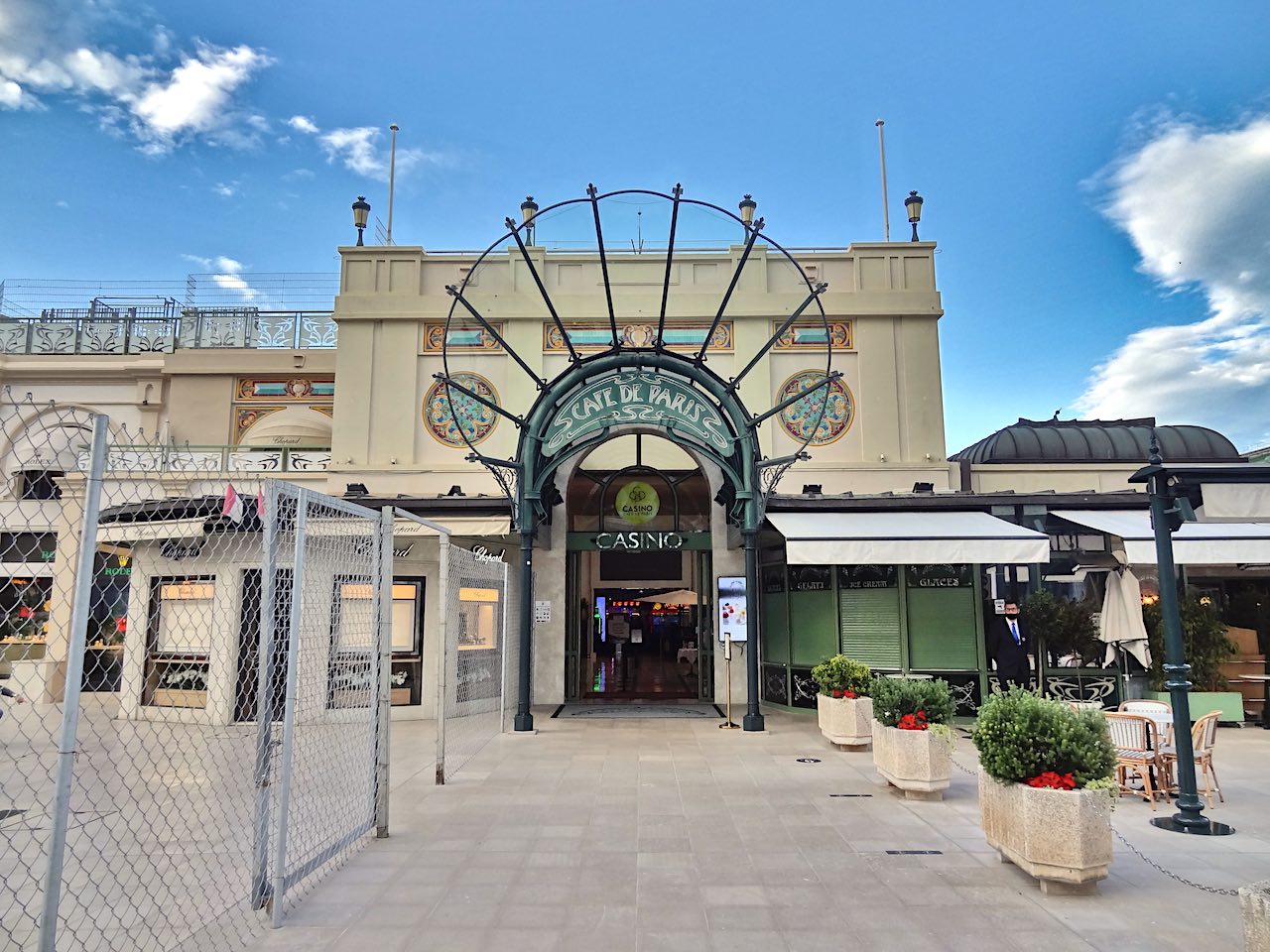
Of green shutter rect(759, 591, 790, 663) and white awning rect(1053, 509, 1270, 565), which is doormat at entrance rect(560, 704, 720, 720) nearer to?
green shutter rect(759, 591, 790, 663)

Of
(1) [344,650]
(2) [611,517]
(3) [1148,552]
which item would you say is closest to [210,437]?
(2) [611,517]

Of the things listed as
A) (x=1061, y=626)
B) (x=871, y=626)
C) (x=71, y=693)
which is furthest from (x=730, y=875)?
(x=1061, y=626)

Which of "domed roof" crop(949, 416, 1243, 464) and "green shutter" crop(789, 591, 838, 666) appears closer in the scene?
"green shutter" crop(789, 591, 838, 666)

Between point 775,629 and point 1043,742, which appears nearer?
point 1043,742

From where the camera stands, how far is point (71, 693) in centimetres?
315

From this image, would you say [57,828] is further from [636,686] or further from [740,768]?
[636,686]

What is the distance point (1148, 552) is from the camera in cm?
1096

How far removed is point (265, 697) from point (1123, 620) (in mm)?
11237

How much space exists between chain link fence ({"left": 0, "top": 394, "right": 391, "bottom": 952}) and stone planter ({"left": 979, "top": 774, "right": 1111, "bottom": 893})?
454 centimetres

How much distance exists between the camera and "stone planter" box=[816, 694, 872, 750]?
32.6 ft

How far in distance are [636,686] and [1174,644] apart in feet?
40.6

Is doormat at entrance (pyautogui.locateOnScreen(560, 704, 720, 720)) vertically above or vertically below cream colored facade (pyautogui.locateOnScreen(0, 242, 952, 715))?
below

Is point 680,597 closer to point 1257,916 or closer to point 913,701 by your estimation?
point 913,701

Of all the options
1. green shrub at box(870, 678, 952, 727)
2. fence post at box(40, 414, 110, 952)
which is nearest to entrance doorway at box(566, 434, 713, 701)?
green shrub at box(870, 678, 952, 727)
